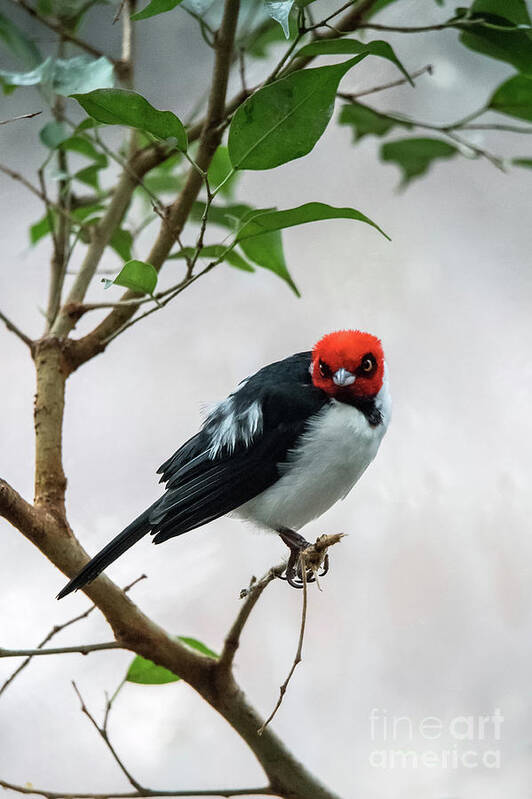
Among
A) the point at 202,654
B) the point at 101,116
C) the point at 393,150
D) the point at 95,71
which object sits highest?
the point at 393,150

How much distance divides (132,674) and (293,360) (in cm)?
37

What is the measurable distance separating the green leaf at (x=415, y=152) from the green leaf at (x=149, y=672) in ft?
2.22

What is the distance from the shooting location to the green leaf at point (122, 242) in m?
1.10

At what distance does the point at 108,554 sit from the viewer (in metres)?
0.78

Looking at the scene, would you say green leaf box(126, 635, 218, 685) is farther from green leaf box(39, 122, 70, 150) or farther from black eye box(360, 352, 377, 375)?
green leaf box(39, 122, 70, 150)

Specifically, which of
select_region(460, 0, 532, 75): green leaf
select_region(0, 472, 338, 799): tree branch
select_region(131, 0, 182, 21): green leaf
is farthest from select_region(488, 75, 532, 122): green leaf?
select_region(0, 472, 338, 799): tree branch

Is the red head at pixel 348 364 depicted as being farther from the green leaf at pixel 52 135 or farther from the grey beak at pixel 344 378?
the green leaf at pixel 52 135

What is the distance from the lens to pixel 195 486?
876 millimetres

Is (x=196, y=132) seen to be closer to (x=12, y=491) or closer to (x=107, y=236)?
(x=107, y=236)

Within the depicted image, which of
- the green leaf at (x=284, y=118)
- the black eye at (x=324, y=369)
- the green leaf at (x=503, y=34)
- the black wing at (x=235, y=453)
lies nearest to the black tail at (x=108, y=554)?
the black wing at (x=235, y=453)

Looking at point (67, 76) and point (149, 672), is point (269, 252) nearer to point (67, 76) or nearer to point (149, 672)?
point (67, 76)

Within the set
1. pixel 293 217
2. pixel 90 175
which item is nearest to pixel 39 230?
pixel 90 175

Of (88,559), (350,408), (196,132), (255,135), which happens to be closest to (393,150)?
(196,132)

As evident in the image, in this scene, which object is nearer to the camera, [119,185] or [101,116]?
[101,116]
